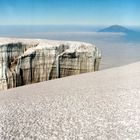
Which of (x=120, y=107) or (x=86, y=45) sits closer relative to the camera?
(x=120, y=107)

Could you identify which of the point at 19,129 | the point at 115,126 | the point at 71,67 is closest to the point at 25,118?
the point at 19,129

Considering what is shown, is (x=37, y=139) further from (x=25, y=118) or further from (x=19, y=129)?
(x=25, y=118)

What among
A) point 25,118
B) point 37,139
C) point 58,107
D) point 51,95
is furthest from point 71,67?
point 37,139

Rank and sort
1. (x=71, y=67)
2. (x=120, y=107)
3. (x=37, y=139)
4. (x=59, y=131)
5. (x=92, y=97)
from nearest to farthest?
(x=37, y=139)
(x=59, y=131)
(x=120, y=107)
(x=92, y=97)
(x=71, y=67)

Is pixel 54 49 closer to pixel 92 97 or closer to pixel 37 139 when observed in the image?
pixel 92 97

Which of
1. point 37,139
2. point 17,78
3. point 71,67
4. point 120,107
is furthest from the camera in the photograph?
point 71,67

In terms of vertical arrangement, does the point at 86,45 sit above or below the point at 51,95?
above
